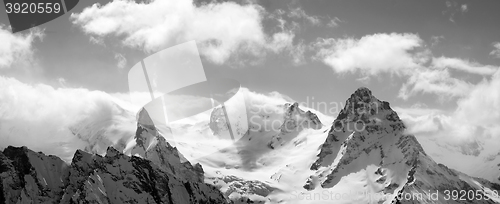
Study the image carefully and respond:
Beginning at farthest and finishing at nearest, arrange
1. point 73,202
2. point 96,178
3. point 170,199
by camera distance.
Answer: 1. point 170,199
2. point 96,178
3. point 73,202

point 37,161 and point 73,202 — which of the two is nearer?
point 73,202

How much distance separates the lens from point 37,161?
574 ft

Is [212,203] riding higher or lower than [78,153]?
lower

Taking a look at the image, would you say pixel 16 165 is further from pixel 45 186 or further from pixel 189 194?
pixel 189 194

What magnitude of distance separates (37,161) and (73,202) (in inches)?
881

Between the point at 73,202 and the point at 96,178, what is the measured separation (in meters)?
13.4

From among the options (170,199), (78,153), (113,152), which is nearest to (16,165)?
(78,153)

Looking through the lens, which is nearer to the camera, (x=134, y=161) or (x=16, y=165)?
(x=16, y=165)

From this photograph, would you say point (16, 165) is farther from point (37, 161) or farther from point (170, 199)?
point (170, 199)

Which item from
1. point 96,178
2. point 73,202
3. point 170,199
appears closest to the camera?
point 73,202

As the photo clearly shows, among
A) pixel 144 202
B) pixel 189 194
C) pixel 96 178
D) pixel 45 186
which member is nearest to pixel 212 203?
pixel 189 194

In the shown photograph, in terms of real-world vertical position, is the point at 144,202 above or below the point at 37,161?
below

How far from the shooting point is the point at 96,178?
174375 millimetres

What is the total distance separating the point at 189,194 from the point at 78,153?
131 ft
